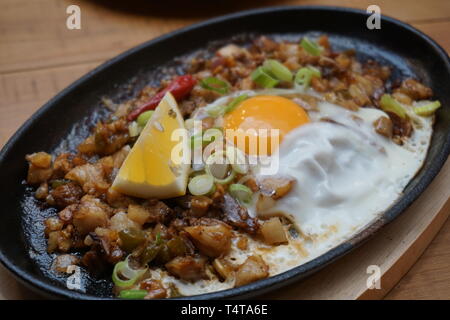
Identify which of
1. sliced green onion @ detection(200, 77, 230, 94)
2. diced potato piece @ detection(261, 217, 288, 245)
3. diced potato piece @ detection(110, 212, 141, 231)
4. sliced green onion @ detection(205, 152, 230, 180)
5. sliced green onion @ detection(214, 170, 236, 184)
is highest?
sliced green onion @ detection(200, 77, 230, 94)

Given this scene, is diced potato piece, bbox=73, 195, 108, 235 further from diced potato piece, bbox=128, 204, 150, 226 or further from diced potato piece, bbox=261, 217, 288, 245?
diced potato piece, bbox=261, 217, 288, 245

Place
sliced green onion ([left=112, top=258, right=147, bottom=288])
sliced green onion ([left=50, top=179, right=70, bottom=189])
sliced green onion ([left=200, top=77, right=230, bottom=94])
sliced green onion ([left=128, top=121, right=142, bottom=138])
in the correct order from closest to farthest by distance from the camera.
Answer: sliced green onion ([left=112, top=258, right=147, bottom=288]) → sliced green onion ([left=50, top=179, right=70, bottom=189]) → sliced green onion ([left=128, top=121, right=142, bottom=138]) → sliced green onion ([left=200, top=77, right=230, bottom=94])

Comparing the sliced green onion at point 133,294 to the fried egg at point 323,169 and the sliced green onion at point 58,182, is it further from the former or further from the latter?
the sliced green onion at point 58,182

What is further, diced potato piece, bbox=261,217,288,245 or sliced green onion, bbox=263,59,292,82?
sliced green onion, bbox=263,59,292,82

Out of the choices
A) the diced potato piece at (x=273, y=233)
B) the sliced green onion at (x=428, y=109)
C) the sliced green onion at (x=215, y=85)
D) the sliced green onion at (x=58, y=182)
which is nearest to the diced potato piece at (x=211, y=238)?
the diced potato piece at (x=273, y=233)

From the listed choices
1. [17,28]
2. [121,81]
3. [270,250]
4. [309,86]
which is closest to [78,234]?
[270,250]

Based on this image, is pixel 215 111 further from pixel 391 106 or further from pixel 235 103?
pixel 391 106

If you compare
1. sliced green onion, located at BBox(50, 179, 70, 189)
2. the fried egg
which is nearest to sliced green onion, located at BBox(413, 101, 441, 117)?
the fried egg
